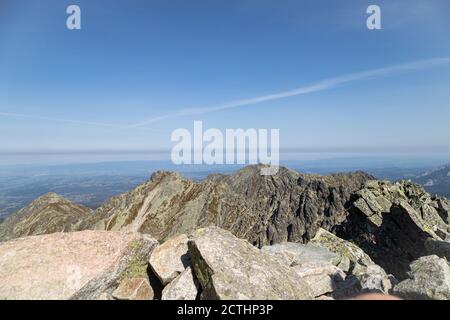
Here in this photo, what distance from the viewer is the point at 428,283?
35.3ft

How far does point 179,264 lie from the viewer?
11648mm

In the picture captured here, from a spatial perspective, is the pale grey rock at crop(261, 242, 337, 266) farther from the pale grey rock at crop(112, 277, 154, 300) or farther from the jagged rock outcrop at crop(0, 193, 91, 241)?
the jagged rock outcrop at crop(0, 193, 91, 241)

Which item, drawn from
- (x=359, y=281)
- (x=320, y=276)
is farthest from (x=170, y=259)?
(x=359, y=281)

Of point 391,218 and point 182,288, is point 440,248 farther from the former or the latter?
point 391,218

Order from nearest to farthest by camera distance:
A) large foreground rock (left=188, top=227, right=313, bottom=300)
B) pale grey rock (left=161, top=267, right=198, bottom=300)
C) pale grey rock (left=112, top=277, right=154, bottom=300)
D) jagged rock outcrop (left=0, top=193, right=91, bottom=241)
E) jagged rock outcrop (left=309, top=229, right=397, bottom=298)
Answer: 1. large foreground rock (left=188, top=227, right=313, bottom=300)
2. pale grey rock (left=161, top=267, right=198, bottom=300)
3. pale grey rock (left=112, top=277, right=154, bottom=300)
4. jagged rock outcrop (left=309, top=229, right=397, bottom=298)
5. jagged rock outcrop (left=0, top=193, right=91, bottom=241)

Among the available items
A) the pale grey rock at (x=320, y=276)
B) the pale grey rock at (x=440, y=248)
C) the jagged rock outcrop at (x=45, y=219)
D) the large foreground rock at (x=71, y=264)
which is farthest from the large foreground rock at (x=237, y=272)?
the jagged rock outcrop at (x=45, y=219)

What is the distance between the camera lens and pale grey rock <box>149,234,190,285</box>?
11219mm

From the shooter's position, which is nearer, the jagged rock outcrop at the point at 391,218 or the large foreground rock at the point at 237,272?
the large foreground rock at the point at 237,272

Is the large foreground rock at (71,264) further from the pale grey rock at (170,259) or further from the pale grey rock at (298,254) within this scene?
the pale grey rock at (298,254)

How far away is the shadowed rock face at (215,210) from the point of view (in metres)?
106

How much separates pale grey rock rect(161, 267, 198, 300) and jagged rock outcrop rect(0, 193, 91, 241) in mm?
104858

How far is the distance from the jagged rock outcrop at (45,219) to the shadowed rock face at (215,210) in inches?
376

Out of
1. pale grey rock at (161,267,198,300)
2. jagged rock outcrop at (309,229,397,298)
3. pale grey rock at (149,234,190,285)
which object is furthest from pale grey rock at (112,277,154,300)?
jagged rock outcrop at (309,229,397,298)
